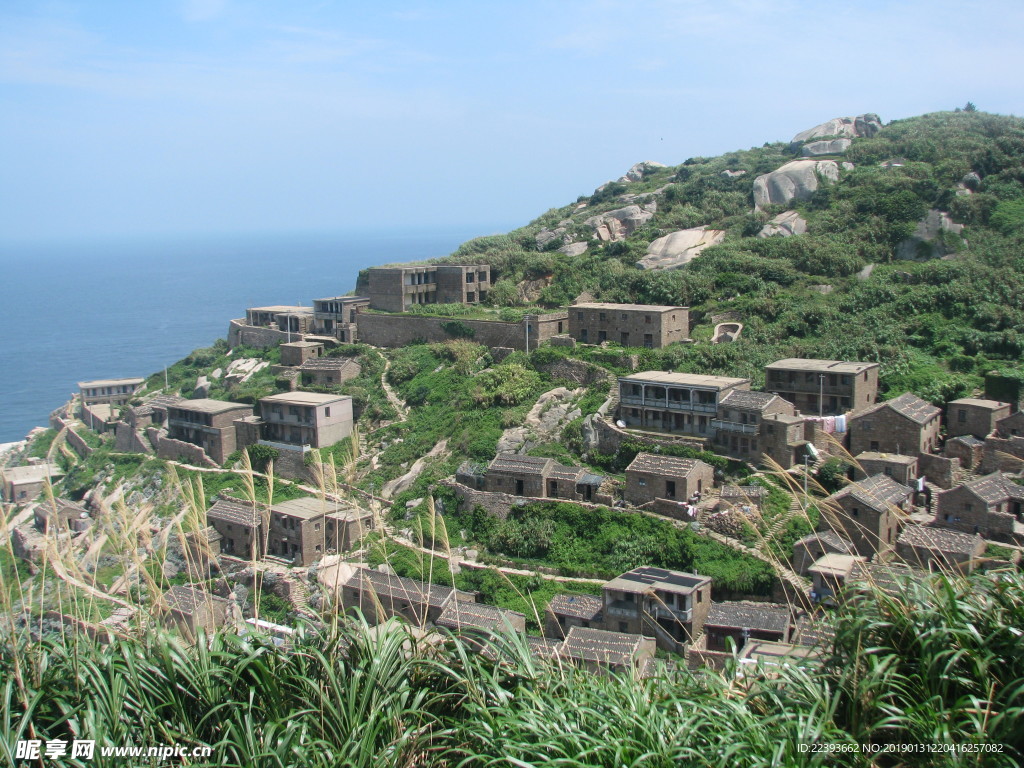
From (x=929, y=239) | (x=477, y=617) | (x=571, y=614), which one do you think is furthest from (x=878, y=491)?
(x=929, y=239)

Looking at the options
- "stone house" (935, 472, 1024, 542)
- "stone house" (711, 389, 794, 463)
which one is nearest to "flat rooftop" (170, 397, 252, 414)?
"stone house" (711, 389, 794, 463)

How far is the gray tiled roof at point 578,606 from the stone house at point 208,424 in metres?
16.3

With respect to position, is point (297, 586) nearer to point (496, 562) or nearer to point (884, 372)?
point (496, 562)

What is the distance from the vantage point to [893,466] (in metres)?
22.4

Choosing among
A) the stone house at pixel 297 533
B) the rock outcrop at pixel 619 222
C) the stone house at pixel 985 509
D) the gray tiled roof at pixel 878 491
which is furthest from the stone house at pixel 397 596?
the rock outcrop at pixel 619 222

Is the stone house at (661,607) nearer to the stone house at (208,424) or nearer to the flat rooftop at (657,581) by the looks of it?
the flat rooftop at (657,581)

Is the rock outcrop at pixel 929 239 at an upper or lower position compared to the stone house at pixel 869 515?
upper

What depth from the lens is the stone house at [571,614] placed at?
65.5 feet

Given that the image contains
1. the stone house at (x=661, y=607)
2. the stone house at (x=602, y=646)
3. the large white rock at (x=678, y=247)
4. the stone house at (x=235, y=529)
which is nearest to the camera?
the stone house at (x=602, y=646)

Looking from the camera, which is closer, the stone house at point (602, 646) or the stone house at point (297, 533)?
the stone house at point (602, 646)

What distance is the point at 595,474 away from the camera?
2517cm

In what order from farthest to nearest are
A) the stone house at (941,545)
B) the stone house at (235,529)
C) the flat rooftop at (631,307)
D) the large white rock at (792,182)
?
the large white rock at (792,182) < the flat rooftop at (631,307) < the stone house at (235,529) < the stone house at (941,545)

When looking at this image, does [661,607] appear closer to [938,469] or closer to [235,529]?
[938,469]

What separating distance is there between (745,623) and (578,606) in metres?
3.67
